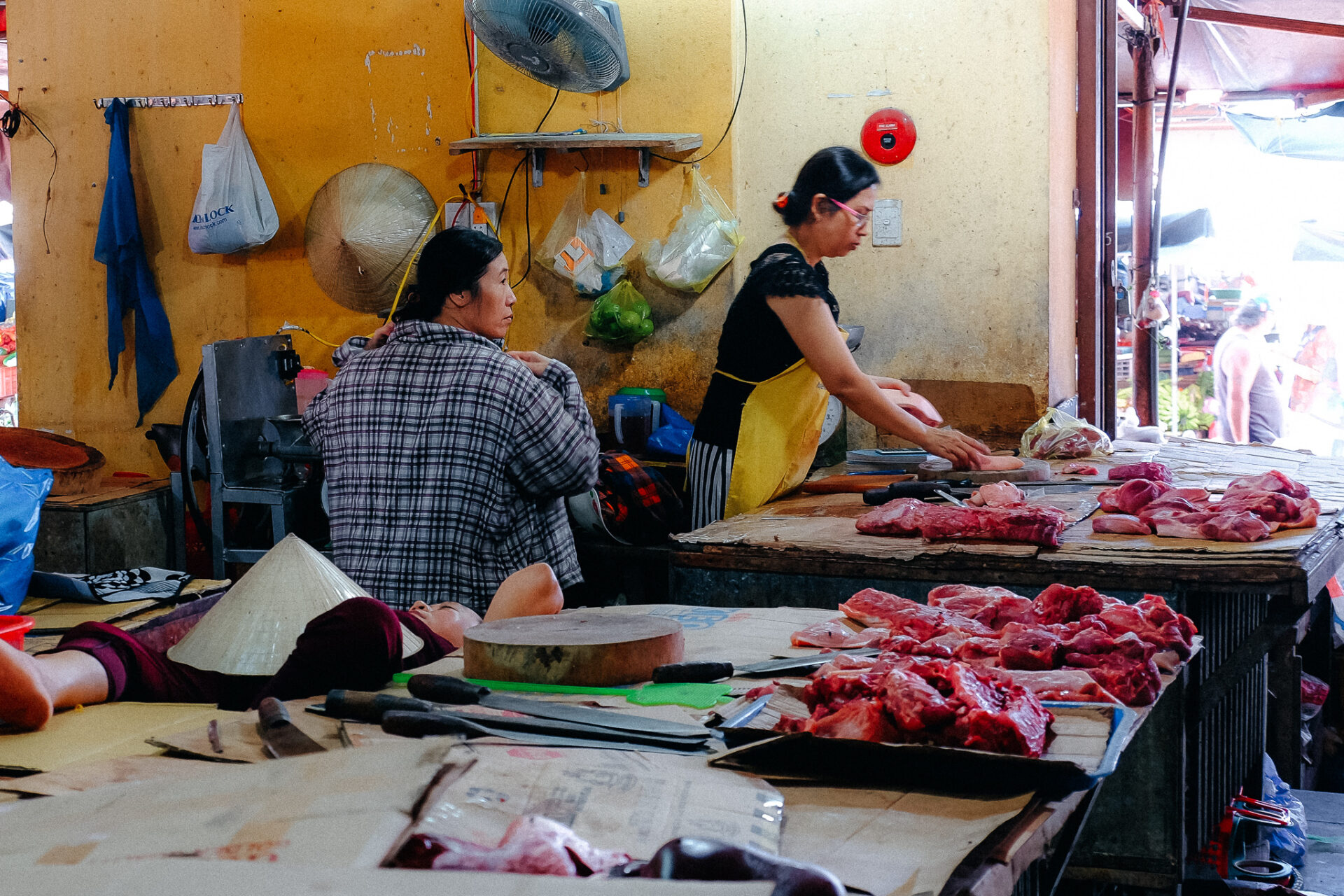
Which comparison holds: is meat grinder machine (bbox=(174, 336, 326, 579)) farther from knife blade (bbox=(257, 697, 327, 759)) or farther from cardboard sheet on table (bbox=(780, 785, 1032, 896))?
cardboard sheet on table (bbox=(780, 785, 1032, 896))

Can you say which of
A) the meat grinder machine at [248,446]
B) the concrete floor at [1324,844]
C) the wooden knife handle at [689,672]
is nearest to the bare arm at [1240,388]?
the concrete floor at [1324,844]

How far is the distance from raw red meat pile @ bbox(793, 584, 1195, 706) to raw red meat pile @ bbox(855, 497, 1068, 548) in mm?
671

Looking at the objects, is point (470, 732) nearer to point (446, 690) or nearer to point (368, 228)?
point (446, 690)

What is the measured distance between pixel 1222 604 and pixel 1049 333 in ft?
7.75

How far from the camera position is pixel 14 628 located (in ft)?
7.11

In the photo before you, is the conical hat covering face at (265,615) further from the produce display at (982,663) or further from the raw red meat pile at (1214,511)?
the raw red meat pile at (1214,511)

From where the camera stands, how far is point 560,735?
1.49 metres

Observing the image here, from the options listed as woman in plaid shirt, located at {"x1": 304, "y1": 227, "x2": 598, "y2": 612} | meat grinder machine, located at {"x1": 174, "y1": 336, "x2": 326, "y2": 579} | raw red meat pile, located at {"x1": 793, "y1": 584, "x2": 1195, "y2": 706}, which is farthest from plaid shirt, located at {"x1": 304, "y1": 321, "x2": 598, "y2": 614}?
meat grinder machine, located at {"x1": 174, "y1": 336, "x2": 326, "y2": 579}

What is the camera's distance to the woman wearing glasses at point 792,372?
3.77 m

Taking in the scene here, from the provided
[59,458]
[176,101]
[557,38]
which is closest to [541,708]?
[557,38]

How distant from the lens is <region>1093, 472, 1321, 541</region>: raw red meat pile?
2941mm

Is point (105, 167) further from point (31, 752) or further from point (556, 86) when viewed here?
point (31, 752)

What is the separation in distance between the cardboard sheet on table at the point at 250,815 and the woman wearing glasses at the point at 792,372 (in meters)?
2.72

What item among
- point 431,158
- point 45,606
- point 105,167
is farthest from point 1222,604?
point 105,167
